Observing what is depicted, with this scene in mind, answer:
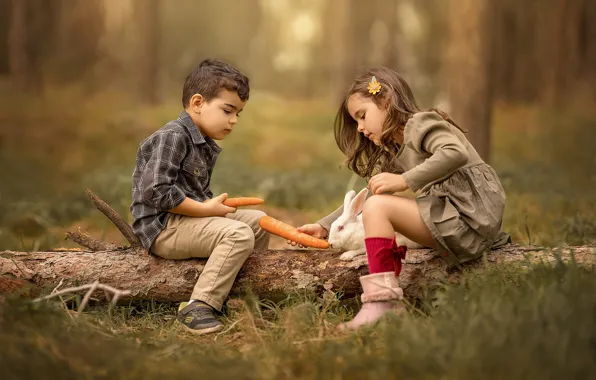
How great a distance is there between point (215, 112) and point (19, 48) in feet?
32.4

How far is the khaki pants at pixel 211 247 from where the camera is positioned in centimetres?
290

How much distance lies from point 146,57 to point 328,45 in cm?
1229

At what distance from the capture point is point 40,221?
509 cm

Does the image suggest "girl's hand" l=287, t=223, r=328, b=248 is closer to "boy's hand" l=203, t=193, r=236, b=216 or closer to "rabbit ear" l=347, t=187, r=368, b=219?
"rabbit ear" l=347, t=187, r=368, b=219

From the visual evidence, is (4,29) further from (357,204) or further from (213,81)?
(357,204)

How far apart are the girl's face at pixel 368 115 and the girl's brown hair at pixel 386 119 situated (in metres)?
0.02

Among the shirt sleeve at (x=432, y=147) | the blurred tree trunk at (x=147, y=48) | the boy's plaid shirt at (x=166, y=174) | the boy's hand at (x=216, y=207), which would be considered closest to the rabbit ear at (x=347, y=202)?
the shirt sleeve at (x=432, y=147)

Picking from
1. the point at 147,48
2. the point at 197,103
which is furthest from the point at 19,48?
the point at 197,103

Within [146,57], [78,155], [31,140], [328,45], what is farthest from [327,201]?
[328,45]

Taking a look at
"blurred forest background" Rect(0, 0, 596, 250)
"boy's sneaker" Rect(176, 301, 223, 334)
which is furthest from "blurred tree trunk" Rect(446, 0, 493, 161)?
"boy's sneaker" Rect(176, 301, 223, 334)

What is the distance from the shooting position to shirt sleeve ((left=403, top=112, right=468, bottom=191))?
270cm

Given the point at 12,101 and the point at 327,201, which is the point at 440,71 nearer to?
the point at 12,101

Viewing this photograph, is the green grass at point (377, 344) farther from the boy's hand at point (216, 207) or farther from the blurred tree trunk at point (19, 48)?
the blurred tree trunk at point (19, 48)

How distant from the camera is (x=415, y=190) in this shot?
9.04 ft
